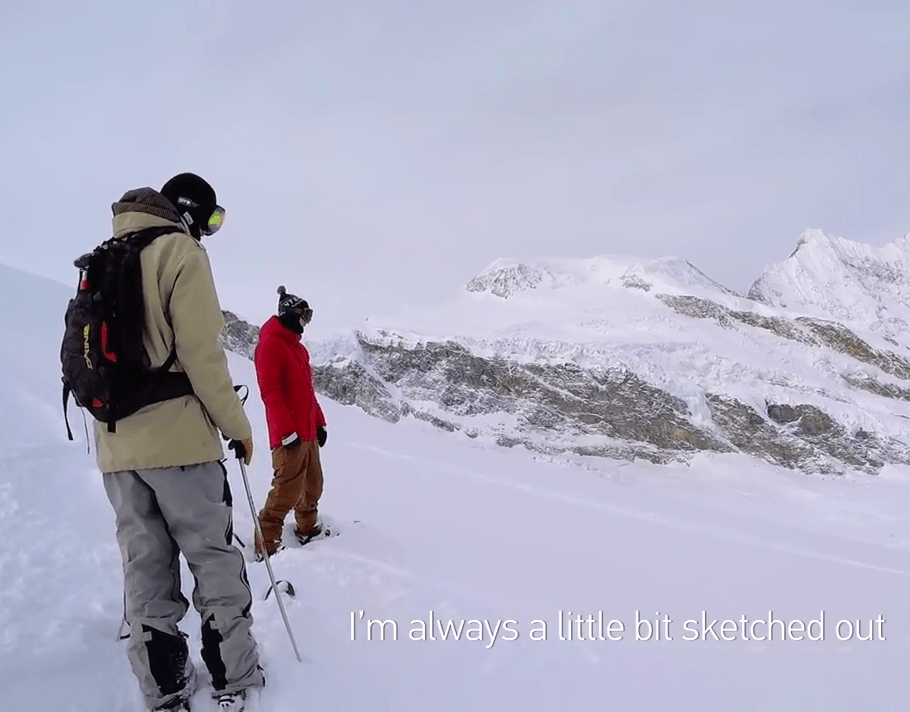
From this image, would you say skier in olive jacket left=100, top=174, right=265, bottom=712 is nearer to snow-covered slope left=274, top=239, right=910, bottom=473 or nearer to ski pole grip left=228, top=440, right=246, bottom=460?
ski pole grip left=228, top=440, right=246, bottom=460

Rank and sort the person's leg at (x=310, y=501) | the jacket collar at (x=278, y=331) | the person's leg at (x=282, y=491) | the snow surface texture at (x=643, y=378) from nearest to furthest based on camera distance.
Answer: the person's leg at (x=282, y=491), the jacket collar at (x=278, y=331), the person's leg at (x=310, y=501), the snow surface texture at (x=643, y=378)

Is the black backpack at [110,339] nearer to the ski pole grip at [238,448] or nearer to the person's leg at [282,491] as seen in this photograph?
the ski pole grip at [238,448]

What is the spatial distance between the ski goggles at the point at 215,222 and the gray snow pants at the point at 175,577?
106 centimetres

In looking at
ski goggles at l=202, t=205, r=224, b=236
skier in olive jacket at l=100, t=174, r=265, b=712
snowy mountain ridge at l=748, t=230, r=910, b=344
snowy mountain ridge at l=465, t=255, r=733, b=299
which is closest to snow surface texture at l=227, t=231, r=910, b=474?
snowy mountain ridge at l=465, t=255, r=733, b=299

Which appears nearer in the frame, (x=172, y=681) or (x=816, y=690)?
(x=172, y=681)

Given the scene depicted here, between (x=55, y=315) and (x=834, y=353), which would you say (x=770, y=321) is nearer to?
(x=834, y=353)

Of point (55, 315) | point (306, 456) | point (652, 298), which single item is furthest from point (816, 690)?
point (652, 298)

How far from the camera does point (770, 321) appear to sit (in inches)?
1727

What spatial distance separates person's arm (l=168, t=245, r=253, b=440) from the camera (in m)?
2.07

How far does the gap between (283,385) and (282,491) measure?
2.57 feet

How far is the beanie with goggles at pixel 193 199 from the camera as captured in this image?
241cm

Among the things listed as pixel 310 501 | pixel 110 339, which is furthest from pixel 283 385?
pixel 110 339

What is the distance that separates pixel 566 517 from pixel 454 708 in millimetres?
4090

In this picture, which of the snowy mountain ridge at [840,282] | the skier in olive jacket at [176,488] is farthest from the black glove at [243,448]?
the snowy mountain ridge at [840,282]
